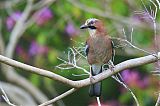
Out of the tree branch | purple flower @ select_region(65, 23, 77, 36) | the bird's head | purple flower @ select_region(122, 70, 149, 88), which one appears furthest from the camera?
purple flower @ select_region(65, 23, 77, 36)

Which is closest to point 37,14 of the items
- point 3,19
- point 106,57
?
point 3,19

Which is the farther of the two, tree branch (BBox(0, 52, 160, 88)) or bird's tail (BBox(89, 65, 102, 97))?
bird's tail (BBox(89, 65, 102, 97))

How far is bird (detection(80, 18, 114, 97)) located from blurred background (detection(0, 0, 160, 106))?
5.34ft

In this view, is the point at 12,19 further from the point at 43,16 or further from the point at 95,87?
the point at 95,87

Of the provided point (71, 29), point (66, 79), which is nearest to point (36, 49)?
point (71, 29)

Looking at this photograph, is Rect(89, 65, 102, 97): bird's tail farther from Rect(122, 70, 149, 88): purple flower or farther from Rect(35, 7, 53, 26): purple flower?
Rect(35, 7, 53, 26): purple flower

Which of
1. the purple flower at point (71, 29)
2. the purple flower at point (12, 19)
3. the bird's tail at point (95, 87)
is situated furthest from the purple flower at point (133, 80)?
the bird's tail at point (95, 87)

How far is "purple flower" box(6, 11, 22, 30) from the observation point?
5.54m

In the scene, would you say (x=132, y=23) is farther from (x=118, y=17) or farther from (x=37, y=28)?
(x=37, y=28)

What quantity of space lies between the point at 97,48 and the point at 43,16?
212cm

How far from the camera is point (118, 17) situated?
518 centimetres

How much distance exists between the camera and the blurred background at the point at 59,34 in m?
5.16

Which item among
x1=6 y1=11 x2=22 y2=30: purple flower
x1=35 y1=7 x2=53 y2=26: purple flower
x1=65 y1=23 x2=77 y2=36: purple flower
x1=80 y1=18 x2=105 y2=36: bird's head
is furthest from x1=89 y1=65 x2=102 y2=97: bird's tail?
x1=6 y1=11 x2=22 y2=30: purple flower

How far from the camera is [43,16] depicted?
5.42m
